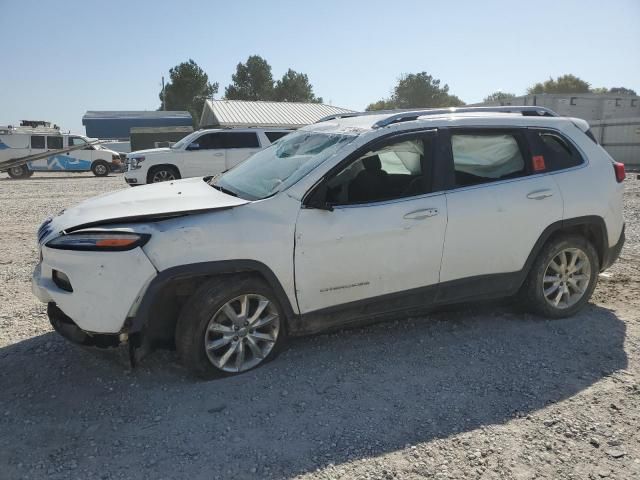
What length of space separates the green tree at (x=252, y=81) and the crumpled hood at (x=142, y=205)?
72.0m

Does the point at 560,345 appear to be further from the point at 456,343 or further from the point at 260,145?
the point at 260,145

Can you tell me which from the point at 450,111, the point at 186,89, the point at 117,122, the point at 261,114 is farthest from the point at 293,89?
the point at 450,111

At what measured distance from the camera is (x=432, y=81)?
9025cm

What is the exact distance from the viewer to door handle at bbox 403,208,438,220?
3639mm

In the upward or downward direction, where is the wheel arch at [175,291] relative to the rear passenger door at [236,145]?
downward

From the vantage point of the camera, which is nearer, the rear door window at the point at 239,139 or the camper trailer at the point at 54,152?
the rear door window at the point at 239,139

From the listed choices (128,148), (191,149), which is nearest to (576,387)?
(191,149)

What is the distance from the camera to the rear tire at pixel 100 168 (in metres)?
23.2

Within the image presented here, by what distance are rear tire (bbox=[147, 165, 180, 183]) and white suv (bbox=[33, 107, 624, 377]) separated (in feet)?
31.4

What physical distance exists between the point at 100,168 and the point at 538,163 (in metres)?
22.7

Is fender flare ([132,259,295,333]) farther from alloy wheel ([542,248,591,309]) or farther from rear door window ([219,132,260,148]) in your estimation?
rear door window ([219,132,260,148])

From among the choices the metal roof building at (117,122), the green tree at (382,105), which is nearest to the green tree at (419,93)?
the green tree at (382,105)

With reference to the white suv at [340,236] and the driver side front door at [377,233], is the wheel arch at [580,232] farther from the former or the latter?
the driver side front door at [377,233]

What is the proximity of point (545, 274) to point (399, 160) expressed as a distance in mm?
1673
